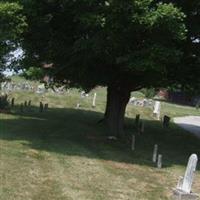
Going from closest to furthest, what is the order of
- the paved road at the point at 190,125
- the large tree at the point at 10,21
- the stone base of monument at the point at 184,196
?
the stone base of monument at the point at 184,196 → the large tree at the point at 10,21 → the paved road at the point at 190,125

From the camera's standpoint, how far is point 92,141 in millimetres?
22797

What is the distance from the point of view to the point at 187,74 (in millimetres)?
22953

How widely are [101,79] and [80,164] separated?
7.78 meters

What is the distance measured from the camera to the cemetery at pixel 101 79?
13906 millimetres

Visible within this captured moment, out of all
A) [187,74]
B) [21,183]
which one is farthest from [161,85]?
[21,183]

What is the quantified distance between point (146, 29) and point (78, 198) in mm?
8439

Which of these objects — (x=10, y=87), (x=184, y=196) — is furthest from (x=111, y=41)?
(x=10, y=87)

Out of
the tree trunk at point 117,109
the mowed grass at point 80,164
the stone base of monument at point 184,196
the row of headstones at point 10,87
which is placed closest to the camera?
the stone base of monument at point 184,196

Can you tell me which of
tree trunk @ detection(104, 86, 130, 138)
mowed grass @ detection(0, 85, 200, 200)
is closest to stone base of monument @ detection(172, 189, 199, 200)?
mowed grass @ detection(0, 85, 200, 200)

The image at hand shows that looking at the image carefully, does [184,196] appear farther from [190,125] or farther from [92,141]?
[190,125]

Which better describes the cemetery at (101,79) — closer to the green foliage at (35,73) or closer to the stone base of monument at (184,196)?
the stone base of monument at (184,196)

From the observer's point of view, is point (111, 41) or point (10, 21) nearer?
point (111, 41)

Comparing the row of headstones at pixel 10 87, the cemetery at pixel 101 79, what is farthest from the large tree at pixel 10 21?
the row of headstones at pixel 10 87

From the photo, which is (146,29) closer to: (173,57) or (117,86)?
(173,57)
